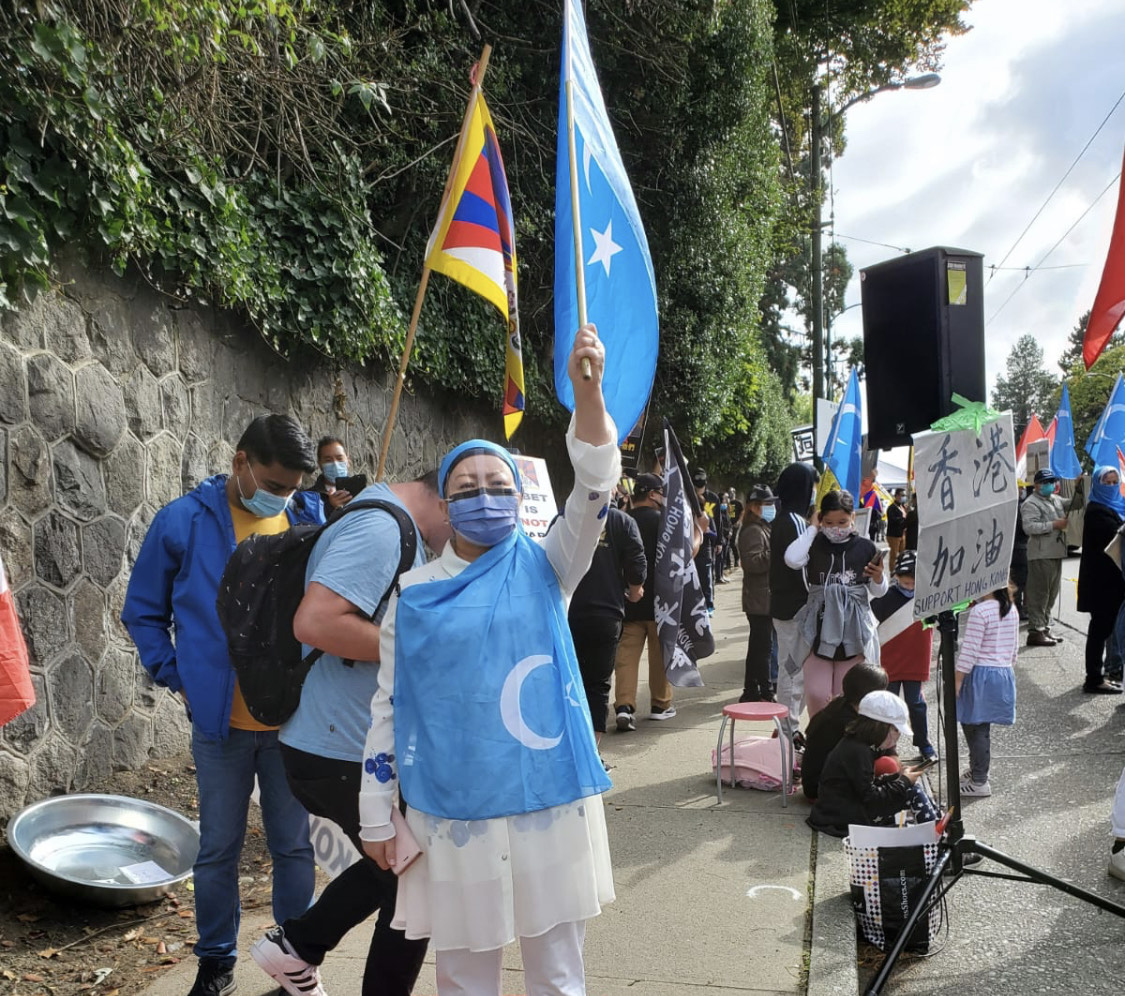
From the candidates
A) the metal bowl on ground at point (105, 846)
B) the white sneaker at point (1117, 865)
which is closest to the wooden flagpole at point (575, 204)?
the metal bowl on ground at point (105, 846)

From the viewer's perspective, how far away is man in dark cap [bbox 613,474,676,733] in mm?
8133

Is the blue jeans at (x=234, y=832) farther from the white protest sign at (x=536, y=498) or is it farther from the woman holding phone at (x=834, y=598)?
the woman holding phone at (x=834, y=598)

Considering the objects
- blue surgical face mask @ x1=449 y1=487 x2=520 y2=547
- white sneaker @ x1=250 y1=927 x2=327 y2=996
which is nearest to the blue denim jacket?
white sneaker @ x1=250 y1=927 x2=327 y2=996

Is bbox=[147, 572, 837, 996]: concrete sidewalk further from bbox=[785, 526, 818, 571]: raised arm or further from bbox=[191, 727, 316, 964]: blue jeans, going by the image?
bbox=[785, 526, 818, 571]: raised arm

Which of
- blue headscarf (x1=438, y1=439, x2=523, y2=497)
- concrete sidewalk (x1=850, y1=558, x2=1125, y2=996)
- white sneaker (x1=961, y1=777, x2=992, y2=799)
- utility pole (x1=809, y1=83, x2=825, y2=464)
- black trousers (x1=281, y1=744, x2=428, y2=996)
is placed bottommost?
concrete sidewalk (x1=850, y1=558, x2=1125, y2=996)

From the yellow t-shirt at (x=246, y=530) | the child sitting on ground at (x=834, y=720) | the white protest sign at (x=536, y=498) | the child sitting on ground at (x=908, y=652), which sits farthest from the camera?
the child sitting on ground at (x=908, y=652)

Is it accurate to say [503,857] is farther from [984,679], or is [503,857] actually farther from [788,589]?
[788,589]

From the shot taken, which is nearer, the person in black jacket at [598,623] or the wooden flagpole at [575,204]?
the wooden flagpole at [575,204]

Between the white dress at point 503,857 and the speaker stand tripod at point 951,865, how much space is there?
5.60 ft

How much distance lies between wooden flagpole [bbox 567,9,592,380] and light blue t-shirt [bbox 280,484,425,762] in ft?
2.49

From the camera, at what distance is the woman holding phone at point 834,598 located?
6172 mm

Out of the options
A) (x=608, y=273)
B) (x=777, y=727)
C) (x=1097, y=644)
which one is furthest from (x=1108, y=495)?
(x=608, y=273)

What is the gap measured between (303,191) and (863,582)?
4.78 metres

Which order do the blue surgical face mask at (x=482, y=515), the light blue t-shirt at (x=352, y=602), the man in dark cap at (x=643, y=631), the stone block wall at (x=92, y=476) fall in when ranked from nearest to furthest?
1. the blue surgical face mask at (x=482, y=515)
2. the light blue t-shirt at (x=352, y=602)
3. the stone block wall at (x=92, y=476)
4. the man in dark cap at (x=643, y=631)
